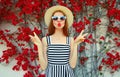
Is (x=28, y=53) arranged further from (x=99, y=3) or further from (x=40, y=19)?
(x=99, y=3)

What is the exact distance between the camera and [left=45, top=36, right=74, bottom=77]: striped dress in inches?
124

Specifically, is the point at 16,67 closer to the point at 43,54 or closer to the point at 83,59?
the point at 83,59

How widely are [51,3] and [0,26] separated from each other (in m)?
0.88

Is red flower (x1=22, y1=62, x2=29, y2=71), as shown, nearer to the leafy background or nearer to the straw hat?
the leafy background

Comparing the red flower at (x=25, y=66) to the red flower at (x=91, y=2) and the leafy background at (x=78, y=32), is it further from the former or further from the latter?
the red flower at (x=91, y=2)

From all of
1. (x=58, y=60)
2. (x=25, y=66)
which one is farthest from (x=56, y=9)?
(x=25, y=66)

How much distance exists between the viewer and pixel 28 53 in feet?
15.9

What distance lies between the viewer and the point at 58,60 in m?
3.15

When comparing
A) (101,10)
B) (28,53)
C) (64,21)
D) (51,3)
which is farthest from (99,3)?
(64,21)

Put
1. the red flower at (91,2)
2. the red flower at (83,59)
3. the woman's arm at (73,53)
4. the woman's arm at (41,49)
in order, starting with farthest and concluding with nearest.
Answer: the red flower at (83,59) < the red flower at (91,2) < the woman's arm at (73,53) < the woman's arm at (41,49)

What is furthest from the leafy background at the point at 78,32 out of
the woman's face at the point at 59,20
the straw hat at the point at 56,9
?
the woman's face at the point at 59,20

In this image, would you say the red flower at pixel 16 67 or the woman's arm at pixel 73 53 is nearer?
the woman's arm at pixel 73 53

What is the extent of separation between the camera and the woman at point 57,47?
3.15m

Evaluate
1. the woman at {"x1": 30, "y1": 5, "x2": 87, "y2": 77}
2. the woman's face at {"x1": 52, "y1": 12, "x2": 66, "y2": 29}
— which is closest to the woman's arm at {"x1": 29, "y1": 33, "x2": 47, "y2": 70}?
the woman at {"x1": 30, "y1": 5, "x2": 87, "y2": 77}
